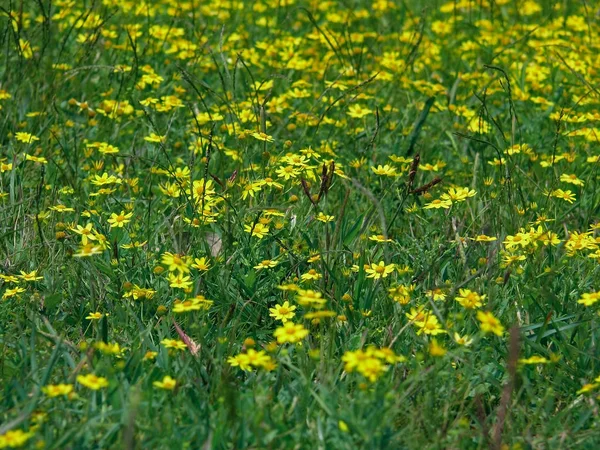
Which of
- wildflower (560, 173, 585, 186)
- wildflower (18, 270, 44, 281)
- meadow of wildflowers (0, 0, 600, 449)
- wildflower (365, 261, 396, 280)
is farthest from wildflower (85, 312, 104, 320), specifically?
wildflower (560, 173, 585, 186)

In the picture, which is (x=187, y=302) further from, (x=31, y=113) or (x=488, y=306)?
(x=31, y=113)

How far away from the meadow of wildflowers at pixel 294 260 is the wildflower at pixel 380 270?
0.05 ft

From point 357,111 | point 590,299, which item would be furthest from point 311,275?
point 357,111

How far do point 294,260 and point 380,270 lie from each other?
0.97 feet

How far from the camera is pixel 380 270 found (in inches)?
120

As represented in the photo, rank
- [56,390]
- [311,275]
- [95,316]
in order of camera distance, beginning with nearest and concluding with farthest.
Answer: [56,390] → [95,316] → [311,275]

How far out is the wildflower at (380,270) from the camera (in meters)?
3.03

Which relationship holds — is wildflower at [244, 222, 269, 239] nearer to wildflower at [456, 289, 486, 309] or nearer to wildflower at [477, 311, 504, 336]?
wildflower at [456, 289, 486, 309]

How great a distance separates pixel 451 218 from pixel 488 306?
33.7 inches

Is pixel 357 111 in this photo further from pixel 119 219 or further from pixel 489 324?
pixel 489 324

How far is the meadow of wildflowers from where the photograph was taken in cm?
244

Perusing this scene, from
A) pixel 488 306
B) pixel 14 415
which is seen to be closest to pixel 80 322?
pixel 14 415

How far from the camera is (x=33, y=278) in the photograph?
9.71ft

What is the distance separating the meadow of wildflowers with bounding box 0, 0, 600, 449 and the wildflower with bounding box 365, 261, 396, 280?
0.02m
